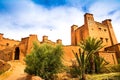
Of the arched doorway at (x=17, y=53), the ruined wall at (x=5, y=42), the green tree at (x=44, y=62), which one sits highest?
the ruined wall at (x=5, y=42)

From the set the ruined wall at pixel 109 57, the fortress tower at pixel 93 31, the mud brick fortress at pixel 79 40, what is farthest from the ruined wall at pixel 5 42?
the ruined wall at pixel 109 57

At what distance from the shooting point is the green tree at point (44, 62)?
2552cm

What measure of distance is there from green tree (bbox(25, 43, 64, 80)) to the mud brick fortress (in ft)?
30.8

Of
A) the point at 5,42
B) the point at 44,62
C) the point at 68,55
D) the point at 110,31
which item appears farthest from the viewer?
the point at 5,42

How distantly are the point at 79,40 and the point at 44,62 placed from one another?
21636 millimetres

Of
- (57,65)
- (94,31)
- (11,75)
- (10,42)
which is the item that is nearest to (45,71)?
(57,65)

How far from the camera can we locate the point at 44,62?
85.1 ft

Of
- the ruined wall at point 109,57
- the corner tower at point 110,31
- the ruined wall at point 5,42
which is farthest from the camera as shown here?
the ruined wall at point 5,42

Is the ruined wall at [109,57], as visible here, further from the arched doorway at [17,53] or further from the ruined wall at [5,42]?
the ruined wall at [5,42]

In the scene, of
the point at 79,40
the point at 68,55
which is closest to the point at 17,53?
the point at 68,55

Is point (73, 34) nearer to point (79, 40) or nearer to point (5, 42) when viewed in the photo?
point (79, 40)

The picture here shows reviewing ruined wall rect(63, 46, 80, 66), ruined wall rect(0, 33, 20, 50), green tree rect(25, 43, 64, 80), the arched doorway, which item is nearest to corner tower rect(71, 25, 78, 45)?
ruined wall rect(63, 46, 80, 66)

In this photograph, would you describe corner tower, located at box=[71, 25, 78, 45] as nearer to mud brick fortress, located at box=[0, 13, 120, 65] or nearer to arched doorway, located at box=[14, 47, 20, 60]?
mud brick fortress, located at box=[0, 13, 120, 65]

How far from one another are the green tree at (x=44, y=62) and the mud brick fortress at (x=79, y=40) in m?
9.39
